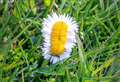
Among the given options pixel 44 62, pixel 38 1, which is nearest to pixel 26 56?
pixel 44 62

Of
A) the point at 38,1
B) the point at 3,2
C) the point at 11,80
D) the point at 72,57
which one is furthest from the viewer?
the point at 38,1

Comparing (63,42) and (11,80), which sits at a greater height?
(63,42)

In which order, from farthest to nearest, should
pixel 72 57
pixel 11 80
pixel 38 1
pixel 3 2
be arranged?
pixel 38 1, pixel 3 2, pixel 72 57, pixel 11 80

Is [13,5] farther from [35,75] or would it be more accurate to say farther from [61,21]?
[35,75]
